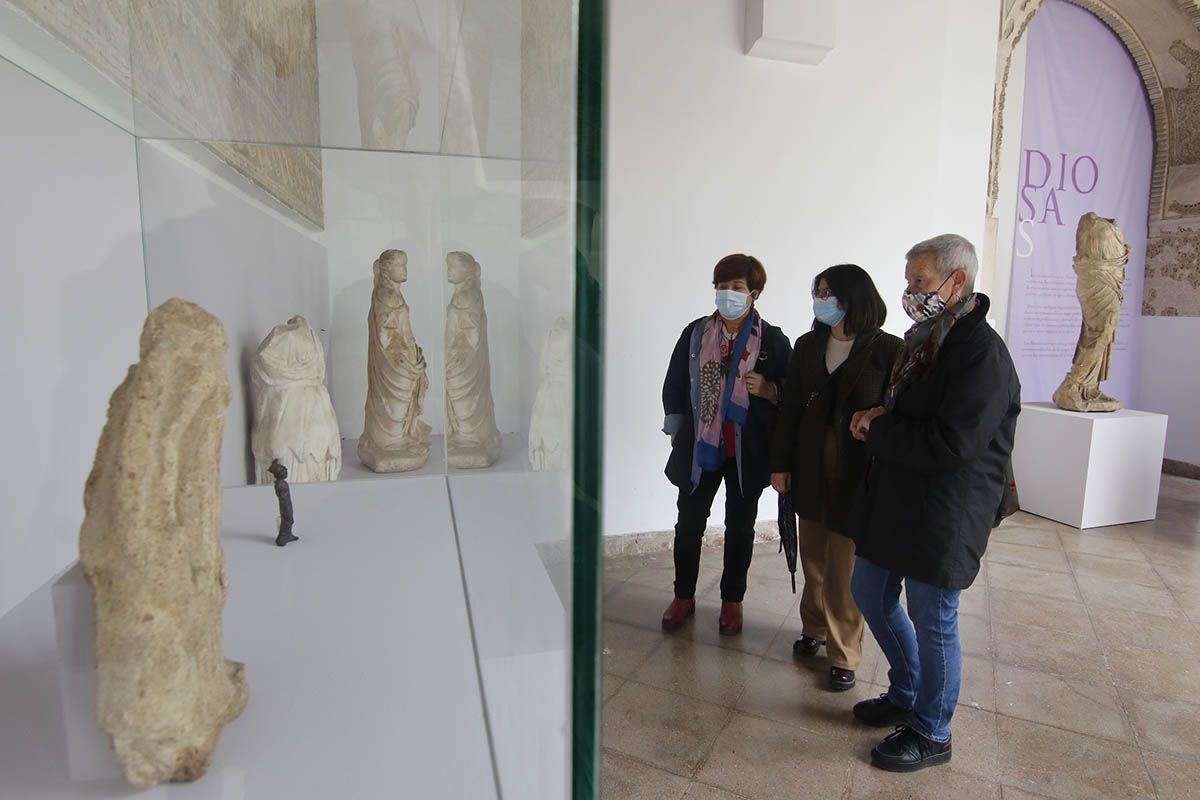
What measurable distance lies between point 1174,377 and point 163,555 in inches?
411

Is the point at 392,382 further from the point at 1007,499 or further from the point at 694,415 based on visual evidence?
the point at 694,415

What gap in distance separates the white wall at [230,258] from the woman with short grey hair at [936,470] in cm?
203

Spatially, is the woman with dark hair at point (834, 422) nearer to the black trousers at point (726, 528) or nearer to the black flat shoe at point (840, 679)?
the black flat shoe at point (840, 679)

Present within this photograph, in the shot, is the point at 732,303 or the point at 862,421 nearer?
the point at 862,421

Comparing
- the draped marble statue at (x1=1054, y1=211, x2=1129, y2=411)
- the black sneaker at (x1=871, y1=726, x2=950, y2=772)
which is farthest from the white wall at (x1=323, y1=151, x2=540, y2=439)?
the draped marble statue at (x1=1054, y1=211, x2=1129, y2=411)

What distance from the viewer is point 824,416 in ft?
9.23

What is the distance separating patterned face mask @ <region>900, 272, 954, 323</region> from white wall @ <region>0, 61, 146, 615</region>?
7.43 feet

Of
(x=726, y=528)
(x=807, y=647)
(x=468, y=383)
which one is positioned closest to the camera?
(x=468, y=383)

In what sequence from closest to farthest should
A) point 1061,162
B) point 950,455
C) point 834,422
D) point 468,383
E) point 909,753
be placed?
1. point 468,383
2. point 950,455
3. point 909,753
4. point 834,422
5. point 1061,162

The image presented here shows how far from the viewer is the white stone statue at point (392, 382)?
1.85 ft

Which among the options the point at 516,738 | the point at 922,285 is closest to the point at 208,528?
the point at 516,738

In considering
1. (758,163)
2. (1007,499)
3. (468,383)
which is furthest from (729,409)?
(468,383)

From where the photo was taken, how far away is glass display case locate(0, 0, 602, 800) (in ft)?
1.11

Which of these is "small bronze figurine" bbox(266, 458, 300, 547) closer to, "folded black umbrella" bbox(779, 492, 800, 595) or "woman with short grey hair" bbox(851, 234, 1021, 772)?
"woman with short grey hair" bbox(851, 234, 1021, 772)
